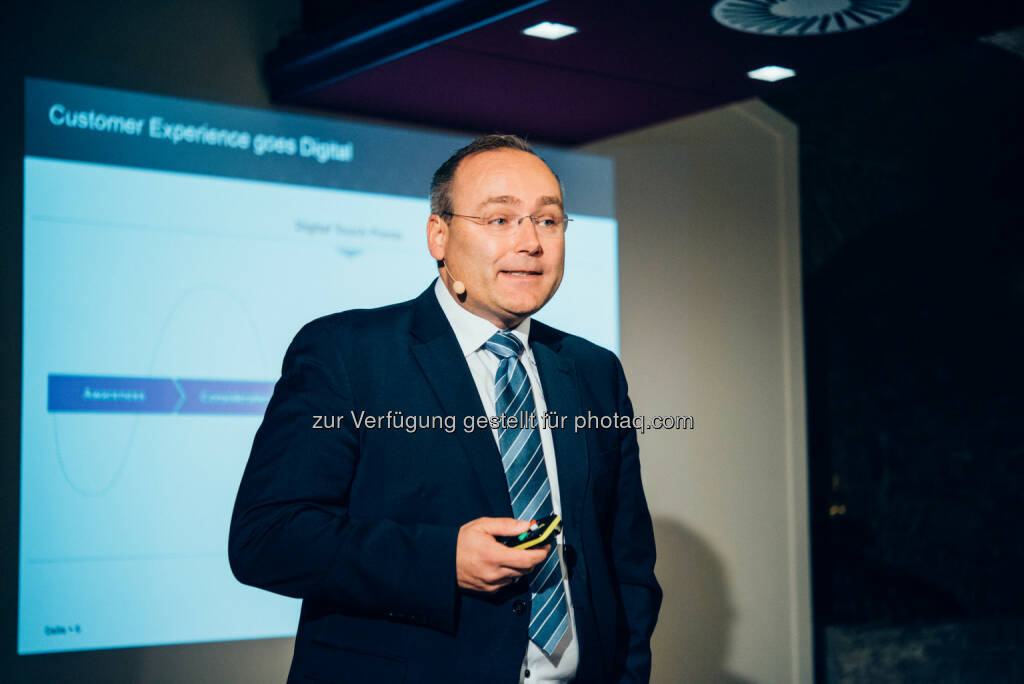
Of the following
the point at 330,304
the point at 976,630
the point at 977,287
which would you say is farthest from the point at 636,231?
the point at 976,630

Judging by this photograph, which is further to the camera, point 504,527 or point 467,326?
point 467,326

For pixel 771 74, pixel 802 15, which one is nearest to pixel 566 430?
pixel 802 15

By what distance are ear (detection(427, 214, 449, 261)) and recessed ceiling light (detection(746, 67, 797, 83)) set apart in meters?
2.31

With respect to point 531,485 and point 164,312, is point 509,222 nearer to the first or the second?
point 531,485

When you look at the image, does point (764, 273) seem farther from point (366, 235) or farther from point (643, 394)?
point (366, 235)

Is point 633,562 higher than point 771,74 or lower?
lower

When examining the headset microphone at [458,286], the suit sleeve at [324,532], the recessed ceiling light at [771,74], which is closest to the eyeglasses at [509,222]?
the headset microphone at [458,286]

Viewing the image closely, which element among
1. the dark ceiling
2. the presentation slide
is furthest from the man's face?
the presentation slide

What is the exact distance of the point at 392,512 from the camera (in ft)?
6.02

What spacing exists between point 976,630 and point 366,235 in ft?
12.7

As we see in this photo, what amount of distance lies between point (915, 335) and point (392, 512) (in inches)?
198

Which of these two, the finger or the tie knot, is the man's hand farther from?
the tie knot

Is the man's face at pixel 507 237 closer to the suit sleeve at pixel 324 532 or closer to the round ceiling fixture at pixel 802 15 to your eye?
the suit sleeve at pixel 324 532

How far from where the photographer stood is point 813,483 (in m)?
5.90
